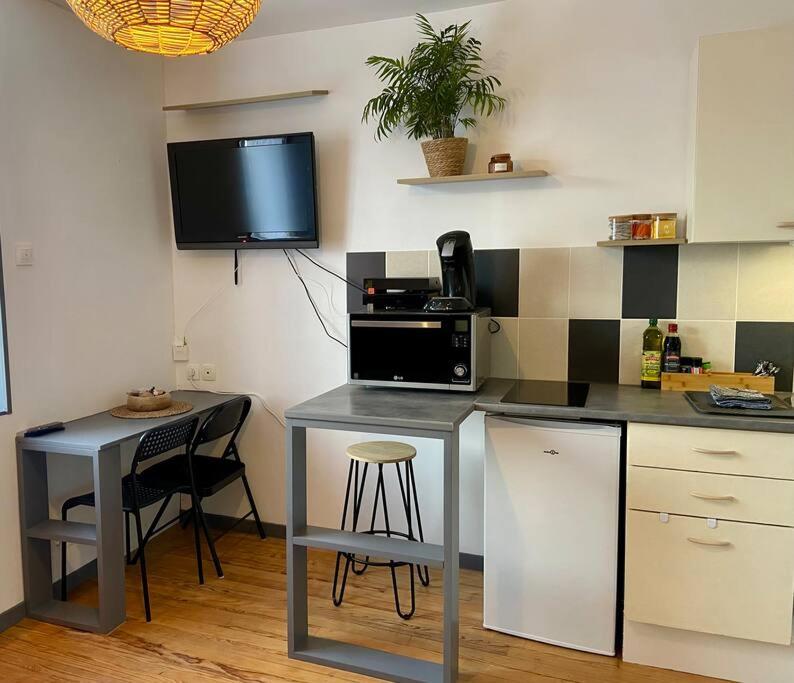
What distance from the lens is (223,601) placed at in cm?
264

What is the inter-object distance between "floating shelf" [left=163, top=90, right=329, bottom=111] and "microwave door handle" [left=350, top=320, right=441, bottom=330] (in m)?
1.19

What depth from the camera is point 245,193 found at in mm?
3029

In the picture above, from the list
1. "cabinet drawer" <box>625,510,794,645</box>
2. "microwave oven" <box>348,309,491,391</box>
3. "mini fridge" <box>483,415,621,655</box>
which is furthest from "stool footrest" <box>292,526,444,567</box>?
"cabinet drawer" <box>625,510,794,645</box>

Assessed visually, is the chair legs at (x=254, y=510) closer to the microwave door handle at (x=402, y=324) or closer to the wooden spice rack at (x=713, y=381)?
the microwave door handle at (x=402, y=324)

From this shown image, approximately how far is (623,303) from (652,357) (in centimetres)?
27

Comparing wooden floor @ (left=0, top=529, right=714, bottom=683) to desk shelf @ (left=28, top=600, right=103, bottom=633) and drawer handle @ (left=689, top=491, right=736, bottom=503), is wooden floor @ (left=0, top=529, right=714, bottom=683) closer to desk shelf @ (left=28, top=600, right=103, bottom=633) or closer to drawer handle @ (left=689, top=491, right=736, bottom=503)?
desk shelf @ (left=28, top=600, right=103, bottom=633)

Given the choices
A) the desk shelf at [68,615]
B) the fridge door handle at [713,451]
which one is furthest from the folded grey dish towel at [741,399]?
the desk shelf at [68,615]

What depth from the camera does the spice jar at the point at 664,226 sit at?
239 cm

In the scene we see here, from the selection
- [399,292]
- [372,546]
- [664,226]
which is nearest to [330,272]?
[399,292]

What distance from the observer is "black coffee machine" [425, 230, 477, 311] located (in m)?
2.46

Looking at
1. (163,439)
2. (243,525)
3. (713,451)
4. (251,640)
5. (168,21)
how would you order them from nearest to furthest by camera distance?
1. (168,21)
2. (713,451)
3. (251,640)
4. (163,439)
5. (243,525)

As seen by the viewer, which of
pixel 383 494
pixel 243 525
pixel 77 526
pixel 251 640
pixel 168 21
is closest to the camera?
pixel 168 21

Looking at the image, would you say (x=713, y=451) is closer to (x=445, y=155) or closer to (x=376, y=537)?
(x=376, y=537)

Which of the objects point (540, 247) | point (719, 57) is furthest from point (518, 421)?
point (719, 57)
